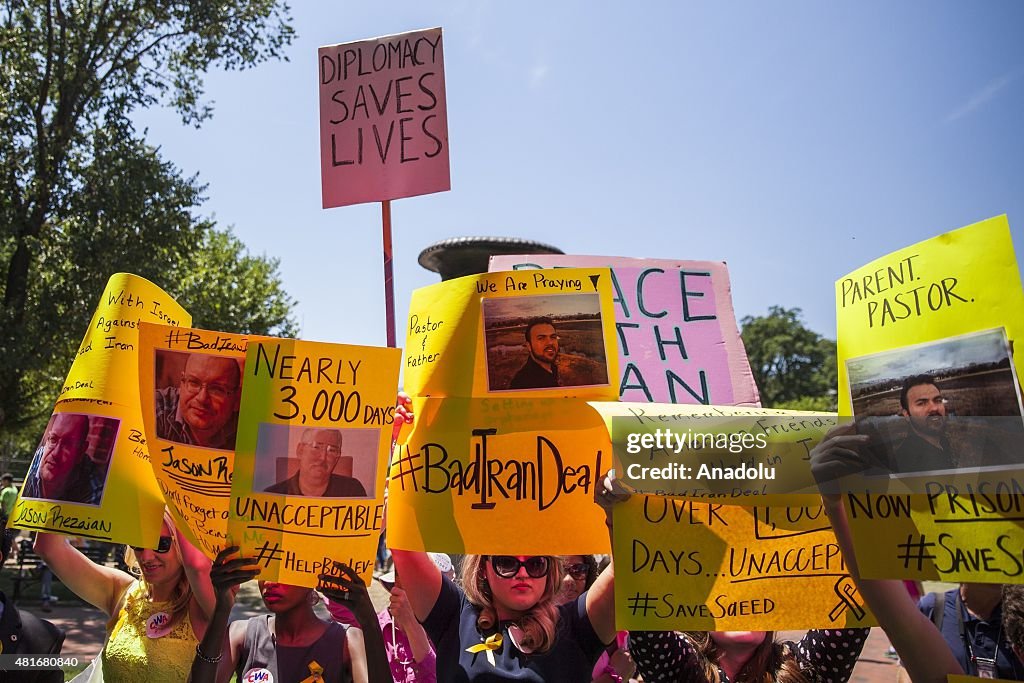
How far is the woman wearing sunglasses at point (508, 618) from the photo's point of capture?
2.49 m

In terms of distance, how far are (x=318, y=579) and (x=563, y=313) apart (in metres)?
1.06

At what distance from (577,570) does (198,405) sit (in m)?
1.86

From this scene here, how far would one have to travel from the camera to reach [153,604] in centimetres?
312

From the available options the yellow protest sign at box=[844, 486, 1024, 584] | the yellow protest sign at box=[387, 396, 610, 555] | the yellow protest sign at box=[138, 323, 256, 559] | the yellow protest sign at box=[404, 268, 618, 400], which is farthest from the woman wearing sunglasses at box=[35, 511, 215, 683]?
the yellow protest sign at box=[844, 486, 1024, 584]

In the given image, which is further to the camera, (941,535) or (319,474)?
(319,474)

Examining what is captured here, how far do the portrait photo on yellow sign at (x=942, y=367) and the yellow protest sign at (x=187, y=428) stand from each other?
170 cm

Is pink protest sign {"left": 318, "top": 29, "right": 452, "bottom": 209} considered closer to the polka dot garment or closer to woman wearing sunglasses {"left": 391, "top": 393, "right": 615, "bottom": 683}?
woman wearing sunglasses {"left": 391, "top": 393, "right": 615, "bottom": 683}

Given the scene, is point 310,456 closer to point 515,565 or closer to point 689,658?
point 515,565

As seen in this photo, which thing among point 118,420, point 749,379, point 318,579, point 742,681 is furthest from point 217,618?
point 749,379

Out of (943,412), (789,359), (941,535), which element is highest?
(789,359)

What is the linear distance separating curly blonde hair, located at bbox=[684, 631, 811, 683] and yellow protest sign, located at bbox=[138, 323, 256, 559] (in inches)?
59.4

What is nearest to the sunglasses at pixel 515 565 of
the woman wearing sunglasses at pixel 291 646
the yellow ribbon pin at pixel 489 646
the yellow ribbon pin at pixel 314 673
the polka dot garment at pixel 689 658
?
the yellow ribbon pin at pixel 489 646

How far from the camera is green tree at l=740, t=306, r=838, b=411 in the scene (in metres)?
69.4

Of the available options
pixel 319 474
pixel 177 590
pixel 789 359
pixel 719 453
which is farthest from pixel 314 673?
pixel 789 359
